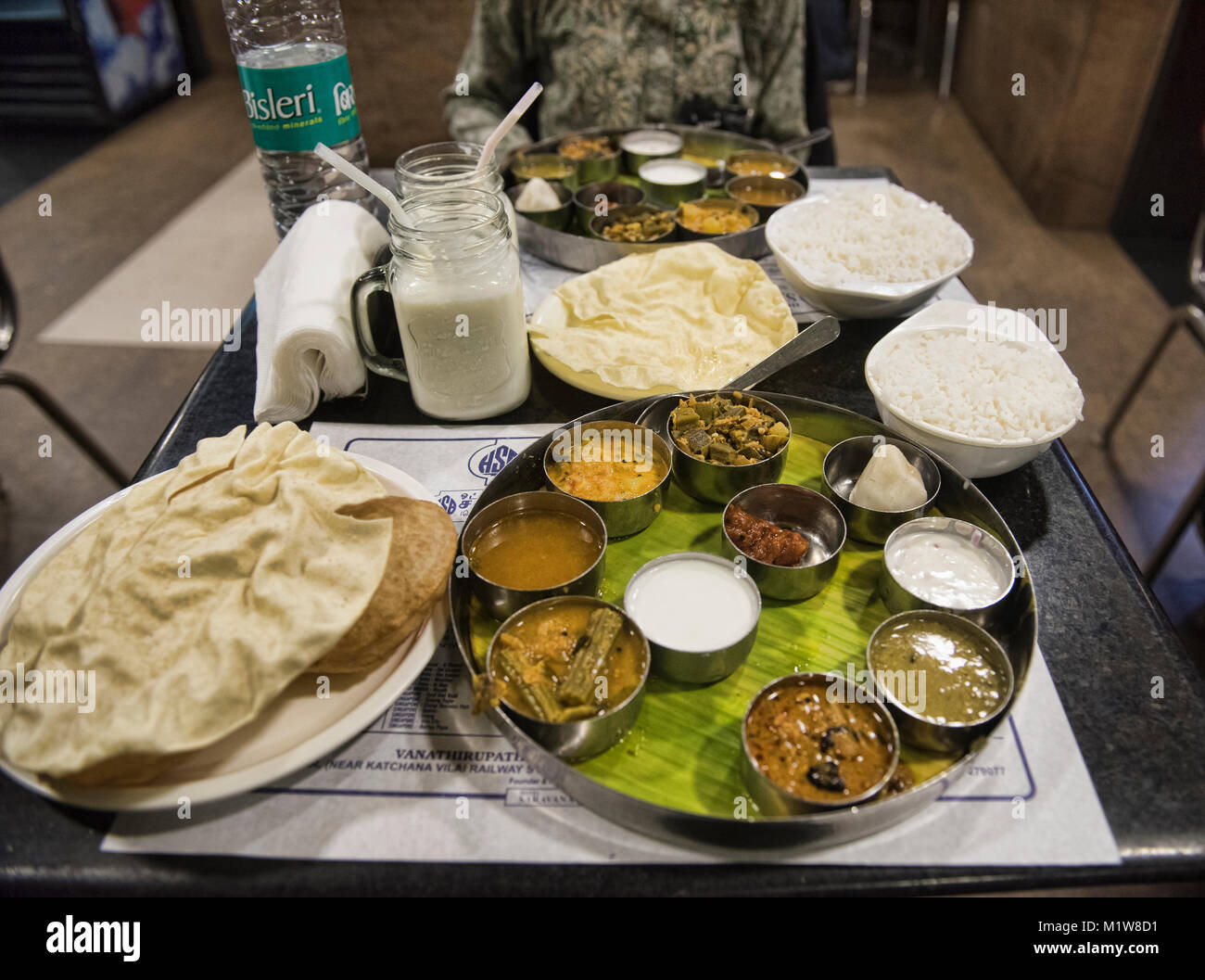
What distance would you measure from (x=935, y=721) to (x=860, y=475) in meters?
0.57

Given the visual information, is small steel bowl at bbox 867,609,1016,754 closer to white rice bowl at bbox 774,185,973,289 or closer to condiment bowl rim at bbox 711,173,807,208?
white rice bowl at bbox 774,185,973,289

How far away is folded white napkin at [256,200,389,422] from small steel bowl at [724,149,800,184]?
1.26 m

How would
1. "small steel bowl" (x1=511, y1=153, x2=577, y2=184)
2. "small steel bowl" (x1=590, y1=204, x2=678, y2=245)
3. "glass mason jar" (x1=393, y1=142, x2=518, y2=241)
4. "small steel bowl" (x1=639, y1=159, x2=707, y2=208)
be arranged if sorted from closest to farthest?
"glass mason jar" (x1=393, y1=142, x2=518, y2=241), "small steel bowl" (x1=590, y1=204, x2=678, y2=245), "small steel bowl" (x1=639, y1=159, x2=707, y2=208), "small steel bowl" (x1=511, y1=153, x2=577, y2=184)

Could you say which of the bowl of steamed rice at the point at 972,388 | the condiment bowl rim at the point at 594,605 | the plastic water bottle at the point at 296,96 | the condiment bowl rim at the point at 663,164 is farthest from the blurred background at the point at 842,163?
the condiment bowl rim at the point at 594,605

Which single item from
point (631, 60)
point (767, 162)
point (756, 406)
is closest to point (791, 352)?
point (756, 406)

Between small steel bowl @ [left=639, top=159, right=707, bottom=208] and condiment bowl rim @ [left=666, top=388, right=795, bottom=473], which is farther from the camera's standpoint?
small steel bowl @ [left=639, top=159, right=707, bottom=208]

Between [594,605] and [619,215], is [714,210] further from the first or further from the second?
[594,605]

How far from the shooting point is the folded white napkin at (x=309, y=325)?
65.2 inches

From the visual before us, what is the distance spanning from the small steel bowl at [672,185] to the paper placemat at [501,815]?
1720mm

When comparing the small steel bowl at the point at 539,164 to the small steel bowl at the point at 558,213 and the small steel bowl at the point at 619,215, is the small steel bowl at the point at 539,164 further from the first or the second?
the small steel bowl at the point at 619,215

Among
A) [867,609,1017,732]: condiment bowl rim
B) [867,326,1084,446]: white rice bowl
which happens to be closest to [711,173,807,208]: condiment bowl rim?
[867,326,1084,446]: white rice bowl

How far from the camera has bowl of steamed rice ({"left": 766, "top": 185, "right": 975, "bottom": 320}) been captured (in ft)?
6.23

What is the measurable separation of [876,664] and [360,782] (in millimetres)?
745
